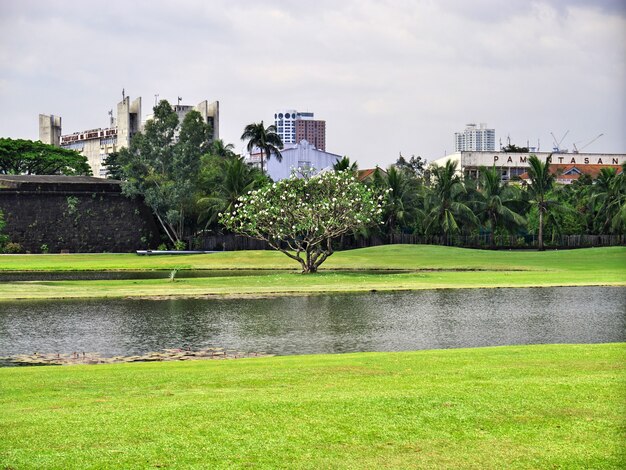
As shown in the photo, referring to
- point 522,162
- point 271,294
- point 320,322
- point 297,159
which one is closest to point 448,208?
point 271,294

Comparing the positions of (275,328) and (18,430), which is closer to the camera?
(18,430)

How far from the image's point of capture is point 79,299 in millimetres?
39438

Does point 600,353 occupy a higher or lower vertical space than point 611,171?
lower

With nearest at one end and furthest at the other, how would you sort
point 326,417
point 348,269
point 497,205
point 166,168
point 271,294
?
point 326,417 → point 271,294 → point 348,269 → point 497,205 → point 166,168

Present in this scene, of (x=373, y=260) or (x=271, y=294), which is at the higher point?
(x=373, y=260)

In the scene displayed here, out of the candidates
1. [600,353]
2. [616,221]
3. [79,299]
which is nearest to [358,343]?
[600,353]

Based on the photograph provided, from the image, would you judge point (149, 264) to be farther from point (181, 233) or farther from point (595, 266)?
point (595, 266)

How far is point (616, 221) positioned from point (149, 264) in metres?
47.2

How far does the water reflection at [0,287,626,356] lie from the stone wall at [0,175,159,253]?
5351 centimetres

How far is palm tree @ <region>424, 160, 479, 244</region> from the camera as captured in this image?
292 ft

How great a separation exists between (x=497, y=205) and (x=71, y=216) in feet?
142

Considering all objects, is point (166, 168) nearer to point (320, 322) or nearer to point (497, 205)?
point (497, 205)

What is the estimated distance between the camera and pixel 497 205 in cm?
9056

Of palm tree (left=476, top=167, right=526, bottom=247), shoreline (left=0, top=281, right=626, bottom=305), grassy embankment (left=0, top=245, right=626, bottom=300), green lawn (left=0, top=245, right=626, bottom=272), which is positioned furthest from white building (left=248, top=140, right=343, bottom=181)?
shoreline (left=0, top=281, right=626, bottom=305)
